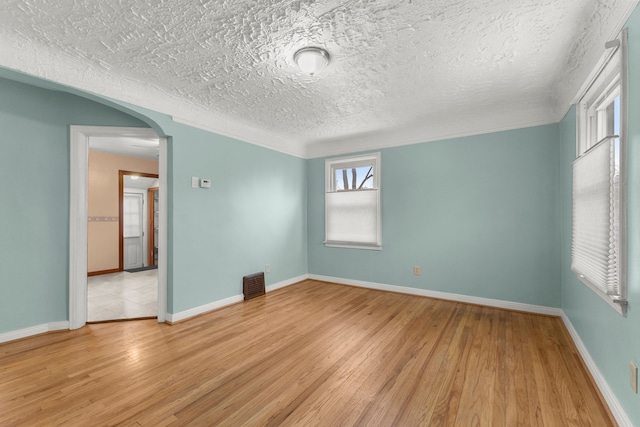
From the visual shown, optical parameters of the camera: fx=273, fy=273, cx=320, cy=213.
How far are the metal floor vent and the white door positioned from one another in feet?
14.7

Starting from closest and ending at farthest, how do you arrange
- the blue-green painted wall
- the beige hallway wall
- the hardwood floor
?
the blue-green painted wall < the hardwood floor < the beige hallway wall

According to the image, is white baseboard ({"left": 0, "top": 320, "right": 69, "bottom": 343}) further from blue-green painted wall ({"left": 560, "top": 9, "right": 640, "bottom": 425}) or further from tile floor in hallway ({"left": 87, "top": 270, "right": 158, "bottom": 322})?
blue-green painted wall ({"left": 560, "top": 9, "right": 640, "bottom": 425})

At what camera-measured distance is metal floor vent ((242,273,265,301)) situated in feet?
12.8

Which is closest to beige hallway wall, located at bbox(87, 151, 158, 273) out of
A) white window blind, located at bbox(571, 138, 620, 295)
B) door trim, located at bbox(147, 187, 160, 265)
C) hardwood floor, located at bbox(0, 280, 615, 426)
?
door trim, located at bbox(147, 187, 160, 265)

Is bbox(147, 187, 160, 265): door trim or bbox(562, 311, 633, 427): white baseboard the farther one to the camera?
bbox(147, 187, 160, 265): door trim

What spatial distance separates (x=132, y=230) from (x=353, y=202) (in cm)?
577

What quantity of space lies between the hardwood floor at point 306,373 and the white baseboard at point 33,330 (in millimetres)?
100

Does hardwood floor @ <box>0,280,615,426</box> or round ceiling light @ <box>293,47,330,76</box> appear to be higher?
round ceiling light @ <box>293,47,330,76</box>

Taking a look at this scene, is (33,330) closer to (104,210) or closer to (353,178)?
(104,210)

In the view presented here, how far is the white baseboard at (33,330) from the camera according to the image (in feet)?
8.54

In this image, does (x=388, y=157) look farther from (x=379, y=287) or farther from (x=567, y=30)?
(x=567, y=30)

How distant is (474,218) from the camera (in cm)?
370

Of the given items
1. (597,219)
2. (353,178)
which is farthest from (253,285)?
(597,219)

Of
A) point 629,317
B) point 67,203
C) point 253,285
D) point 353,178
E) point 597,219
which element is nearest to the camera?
point 629,317
